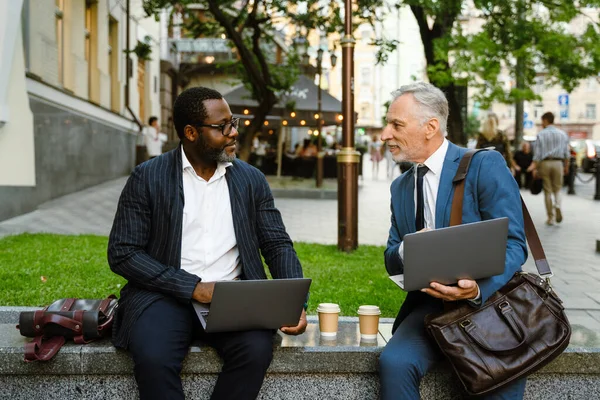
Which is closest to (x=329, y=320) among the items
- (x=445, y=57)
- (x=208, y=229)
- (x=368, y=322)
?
(x=368, y=322)

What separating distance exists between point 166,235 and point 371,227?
30.5 feet

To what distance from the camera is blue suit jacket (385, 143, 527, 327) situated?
335 centimetres

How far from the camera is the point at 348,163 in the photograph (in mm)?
8828

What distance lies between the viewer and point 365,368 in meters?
3.66

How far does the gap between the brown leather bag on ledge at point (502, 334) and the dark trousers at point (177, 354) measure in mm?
761

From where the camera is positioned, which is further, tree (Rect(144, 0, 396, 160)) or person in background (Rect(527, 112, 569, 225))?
tree (Rect(144, 0, 396, 160))

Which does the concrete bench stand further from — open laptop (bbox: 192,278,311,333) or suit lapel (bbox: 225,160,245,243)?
suit lapel (bbox: 225,160,245,243)

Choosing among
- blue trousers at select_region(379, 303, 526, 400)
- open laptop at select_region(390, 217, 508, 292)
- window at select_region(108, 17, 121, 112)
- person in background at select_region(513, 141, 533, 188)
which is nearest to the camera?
open laptop at select_region(390, 217, 508, 292)

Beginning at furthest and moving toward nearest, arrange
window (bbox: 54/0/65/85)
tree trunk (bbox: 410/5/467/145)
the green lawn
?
1. tree trunk (bbox: 410/5/467/145)
2. window (bbox: 54/0/65/85)
3. the green lawn

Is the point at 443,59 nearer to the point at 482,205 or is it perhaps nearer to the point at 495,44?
the point at 495,44

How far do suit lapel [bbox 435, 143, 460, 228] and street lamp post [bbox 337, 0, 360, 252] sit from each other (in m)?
5.23

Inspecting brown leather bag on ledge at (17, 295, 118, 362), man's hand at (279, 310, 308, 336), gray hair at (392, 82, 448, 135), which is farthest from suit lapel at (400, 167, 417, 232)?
brown leather bag on ledge at (17, 295, 118, 362)

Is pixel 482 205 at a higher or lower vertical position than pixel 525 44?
lower

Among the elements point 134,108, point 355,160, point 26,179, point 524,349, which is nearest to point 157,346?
point 524,349
